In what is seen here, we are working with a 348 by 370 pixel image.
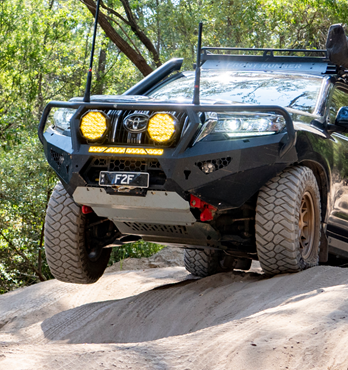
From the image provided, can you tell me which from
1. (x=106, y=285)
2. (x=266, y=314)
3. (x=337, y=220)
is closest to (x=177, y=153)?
(x=266, y=314)

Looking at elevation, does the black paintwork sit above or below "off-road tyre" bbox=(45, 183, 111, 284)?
above

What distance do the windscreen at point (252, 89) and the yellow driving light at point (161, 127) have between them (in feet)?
3.21

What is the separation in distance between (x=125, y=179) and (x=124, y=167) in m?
0.11

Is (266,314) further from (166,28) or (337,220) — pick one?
(166,28)

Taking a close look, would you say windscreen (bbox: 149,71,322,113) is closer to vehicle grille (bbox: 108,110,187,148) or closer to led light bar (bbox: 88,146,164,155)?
vehicle grille (bbox: 108,110,187,148)

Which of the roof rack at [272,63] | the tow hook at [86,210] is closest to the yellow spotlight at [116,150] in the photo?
the tow hook at [86,210]

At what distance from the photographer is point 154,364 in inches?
97.3

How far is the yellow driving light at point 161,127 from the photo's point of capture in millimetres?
3830

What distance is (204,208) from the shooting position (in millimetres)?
4180

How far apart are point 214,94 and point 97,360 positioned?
321 cm

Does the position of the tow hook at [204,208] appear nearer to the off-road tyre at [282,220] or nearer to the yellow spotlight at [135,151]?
the off-road tyre at [282,220]

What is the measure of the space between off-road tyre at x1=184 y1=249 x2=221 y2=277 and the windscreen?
1.64m

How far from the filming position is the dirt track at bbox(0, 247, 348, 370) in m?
2.45

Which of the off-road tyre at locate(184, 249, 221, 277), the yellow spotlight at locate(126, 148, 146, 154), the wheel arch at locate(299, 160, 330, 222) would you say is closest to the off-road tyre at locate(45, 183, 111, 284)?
the yellow spotlight at locate(126, 148, 146, 154)
